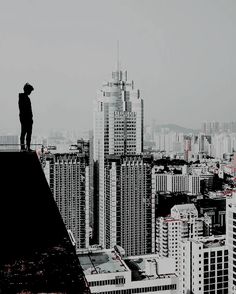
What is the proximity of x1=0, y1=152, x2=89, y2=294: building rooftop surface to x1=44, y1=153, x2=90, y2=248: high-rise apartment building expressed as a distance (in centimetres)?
841

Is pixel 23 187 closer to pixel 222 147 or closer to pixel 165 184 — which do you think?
pixel 165 184

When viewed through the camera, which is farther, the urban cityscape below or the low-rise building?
the urban cityscape below

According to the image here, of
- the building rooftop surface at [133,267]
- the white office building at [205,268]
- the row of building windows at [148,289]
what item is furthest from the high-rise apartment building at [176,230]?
the row of building windows at [148,289]

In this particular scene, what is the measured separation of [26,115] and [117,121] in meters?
9.35

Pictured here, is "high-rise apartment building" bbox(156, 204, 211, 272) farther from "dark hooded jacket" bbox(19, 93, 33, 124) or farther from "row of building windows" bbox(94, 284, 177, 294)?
"dark hooded jacket" bbox(19, 93, 33, 124)

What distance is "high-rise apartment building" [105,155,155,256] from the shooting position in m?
9.27

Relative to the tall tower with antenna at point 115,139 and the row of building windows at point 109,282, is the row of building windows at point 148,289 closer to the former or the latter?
the row of building windows at point 109,282

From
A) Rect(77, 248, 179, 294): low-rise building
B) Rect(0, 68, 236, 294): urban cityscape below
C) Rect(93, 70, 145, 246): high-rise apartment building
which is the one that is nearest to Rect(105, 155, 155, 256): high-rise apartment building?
Rect(0, 68, 236, 294): urban cityscape below

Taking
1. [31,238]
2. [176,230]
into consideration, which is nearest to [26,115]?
[31,238]

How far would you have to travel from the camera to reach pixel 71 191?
9727 millimetres

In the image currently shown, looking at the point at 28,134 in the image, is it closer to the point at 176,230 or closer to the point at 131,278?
the point at 131,278

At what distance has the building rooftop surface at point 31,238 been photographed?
2.89ft

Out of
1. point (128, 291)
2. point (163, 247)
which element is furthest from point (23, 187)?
point (163, 247)

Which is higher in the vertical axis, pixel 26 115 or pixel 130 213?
pixel 26 115
